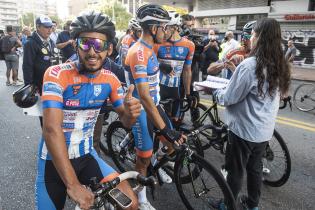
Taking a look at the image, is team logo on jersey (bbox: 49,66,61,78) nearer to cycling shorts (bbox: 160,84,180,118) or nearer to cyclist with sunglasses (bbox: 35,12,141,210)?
cyclist with sunglasses (bbox: 35,12,141,210)

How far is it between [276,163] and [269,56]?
1.89m

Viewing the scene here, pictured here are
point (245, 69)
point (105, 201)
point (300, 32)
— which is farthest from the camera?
point (300, 32)

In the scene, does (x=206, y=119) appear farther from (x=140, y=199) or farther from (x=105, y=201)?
(x=105, y=201)

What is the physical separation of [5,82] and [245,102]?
1100 centimetres

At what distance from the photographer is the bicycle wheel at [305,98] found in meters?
7.77

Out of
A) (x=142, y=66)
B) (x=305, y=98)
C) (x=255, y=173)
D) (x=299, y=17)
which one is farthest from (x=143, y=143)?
(x=299, y=17)

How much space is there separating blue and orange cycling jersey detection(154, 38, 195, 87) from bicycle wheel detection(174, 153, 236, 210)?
1.87 metres

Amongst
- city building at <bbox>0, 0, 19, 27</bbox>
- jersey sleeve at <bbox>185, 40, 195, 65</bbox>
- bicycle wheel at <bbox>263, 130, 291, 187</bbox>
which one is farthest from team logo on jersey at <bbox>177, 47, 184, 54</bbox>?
city building at <bbox>0, 0, 19, 27</bbox>

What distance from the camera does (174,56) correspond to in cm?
452

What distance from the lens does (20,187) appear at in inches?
148

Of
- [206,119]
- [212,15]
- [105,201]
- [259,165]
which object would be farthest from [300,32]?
[105,201]

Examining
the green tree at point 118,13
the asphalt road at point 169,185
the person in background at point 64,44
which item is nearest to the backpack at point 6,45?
the asphalt road at point 169,185

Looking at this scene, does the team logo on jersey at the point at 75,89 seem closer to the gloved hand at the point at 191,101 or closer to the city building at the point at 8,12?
the gloved hand at the point at 191,101

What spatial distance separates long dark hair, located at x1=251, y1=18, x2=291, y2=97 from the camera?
2531 millimetres
